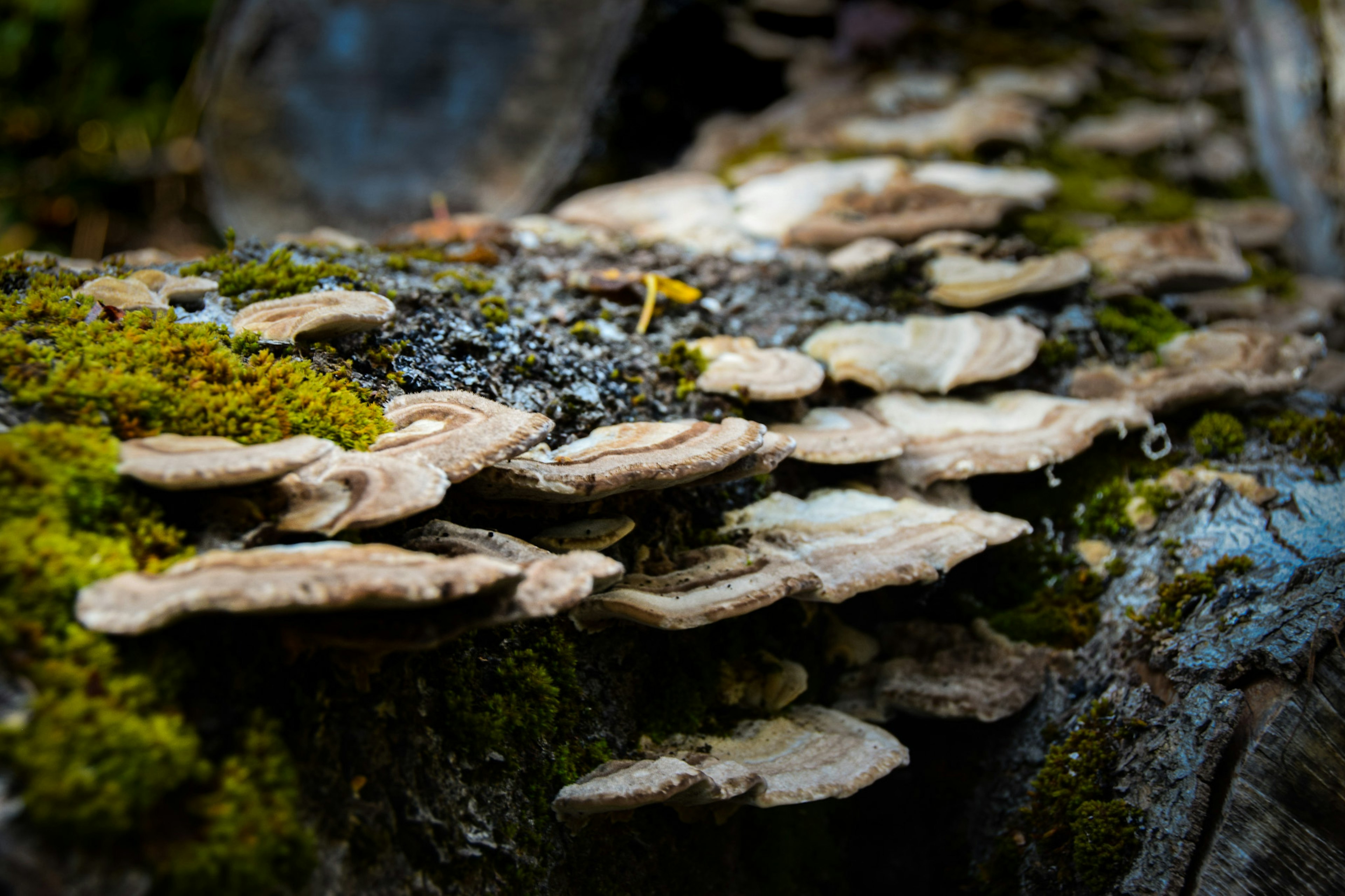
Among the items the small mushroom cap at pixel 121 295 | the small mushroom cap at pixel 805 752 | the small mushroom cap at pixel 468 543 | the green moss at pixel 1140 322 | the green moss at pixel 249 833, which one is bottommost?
the small mushroom cap at pixel 805 752

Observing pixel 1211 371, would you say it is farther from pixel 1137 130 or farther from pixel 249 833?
pixel 1137 130

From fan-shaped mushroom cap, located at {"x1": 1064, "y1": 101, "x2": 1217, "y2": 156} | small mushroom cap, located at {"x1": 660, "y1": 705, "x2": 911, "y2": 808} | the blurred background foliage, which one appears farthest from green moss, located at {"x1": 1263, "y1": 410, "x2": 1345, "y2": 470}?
the blurred background foliage

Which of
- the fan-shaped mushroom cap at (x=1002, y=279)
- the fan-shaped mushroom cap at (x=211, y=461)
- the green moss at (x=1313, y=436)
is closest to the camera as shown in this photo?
the fan-shaped mushroom cap at (x=211, y=461)

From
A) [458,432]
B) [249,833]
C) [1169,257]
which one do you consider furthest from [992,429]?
[249,833]

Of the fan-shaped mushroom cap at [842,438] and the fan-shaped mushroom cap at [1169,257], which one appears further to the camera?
the fan-shaped mushroom cap at [1169,257]

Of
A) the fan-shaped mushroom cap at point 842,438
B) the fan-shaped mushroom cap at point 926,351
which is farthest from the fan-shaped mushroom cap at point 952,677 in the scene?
the fan-shaped mushroom cap at point 926,351

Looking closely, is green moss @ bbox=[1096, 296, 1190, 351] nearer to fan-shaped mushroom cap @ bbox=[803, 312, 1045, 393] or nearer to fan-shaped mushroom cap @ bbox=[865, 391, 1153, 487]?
fan-shaped mushroom cap @ bbox=[803, 312, 1045, 393]

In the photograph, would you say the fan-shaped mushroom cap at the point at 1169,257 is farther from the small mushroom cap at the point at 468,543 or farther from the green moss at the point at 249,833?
the green moss at the point at 249,833

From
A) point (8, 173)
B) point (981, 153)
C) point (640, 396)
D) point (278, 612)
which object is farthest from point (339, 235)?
point (8, 173)

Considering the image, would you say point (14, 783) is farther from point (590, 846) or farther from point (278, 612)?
point (590, 846)
